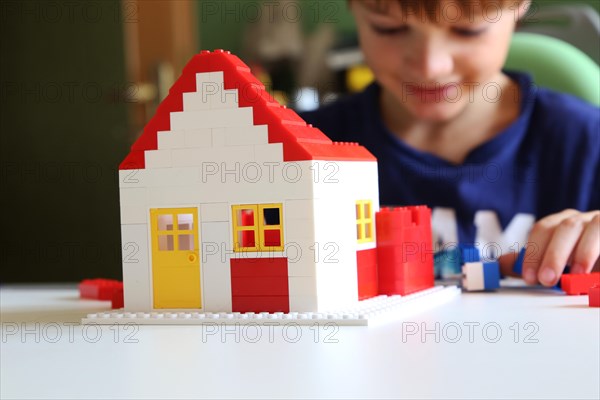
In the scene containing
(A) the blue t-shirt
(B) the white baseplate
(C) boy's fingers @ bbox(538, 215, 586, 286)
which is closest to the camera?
(B) the white baseplate

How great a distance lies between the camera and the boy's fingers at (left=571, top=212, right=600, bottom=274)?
3.22ft

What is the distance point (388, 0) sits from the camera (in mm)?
1362

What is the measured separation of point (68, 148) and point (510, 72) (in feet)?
6.67

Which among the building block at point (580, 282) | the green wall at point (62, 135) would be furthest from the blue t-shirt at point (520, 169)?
the green wall at point (62, 135)

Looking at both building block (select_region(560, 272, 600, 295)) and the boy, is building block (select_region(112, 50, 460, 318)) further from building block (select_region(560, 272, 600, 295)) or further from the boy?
the boy

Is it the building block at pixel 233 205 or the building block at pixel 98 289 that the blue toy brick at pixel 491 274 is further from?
the building block at pixel 98 289

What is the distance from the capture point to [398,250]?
91 cm

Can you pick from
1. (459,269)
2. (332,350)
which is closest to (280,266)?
(332,350)

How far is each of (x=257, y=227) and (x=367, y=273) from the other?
5.9 inches

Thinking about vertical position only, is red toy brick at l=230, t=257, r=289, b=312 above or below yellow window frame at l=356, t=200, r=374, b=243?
below

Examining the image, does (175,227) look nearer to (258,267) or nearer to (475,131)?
(258,267)

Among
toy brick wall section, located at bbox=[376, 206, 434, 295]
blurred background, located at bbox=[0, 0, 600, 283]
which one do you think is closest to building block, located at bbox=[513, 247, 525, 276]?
toy brick wall section, located at bbox=[376, 206, 434, 295]

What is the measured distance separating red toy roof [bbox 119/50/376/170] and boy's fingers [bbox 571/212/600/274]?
324 mm

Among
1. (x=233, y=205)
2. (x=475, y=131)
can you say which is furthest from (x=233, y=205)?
(x=475, y=131)
